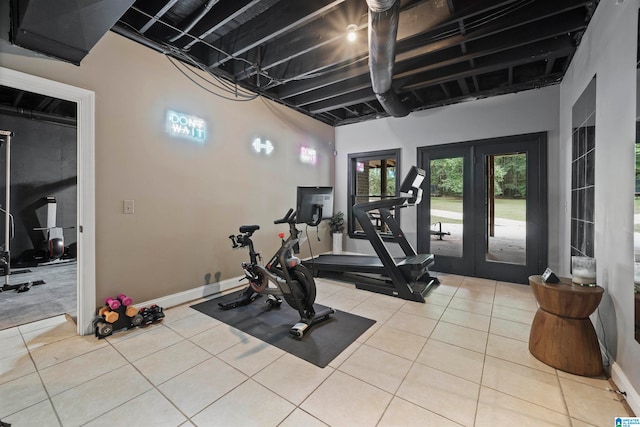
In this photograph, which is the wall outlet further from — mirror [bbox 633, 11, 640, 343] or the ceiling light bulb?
mirror [bbox 633, 11, 640, 343]

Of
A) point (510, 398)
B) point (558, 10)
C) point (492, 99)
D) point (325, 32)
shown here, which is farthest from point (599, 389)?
point (492, 99)

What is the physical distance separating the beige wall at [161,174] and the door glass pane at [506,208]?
381 cm

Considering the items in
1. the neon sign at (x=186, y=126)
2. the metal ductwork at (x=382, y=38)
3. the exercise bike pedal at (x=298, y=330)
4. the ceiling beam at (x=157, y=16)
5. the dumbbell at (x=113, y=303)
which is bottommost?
the exercise bike pedal at (x=298, y=330)

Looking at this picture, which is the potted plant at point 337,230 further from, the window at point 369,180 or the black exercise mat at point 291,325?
the black exercise mat at point 291,325

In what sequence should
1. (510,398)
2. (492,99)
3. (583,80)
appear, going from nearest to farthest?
(510,398)
(583,80)
(492,99)

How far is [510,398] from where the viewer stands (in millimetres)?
1771

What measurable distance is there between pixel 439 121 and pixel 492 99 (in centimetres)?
86

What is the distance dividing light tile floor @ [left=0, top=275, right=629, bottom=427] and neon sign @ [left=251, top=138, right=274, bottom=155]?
2723 millimetres

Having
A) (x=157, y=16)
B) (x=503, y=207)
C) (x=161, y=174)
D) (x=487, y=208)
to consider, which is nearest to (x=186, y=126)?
(x=161, y=174)

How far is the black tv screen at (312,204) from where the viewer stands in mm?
3100

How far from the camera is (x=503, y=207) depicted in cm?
451

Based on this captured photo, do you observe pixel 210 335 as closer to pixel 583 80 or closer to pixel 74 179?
pixel 583 80

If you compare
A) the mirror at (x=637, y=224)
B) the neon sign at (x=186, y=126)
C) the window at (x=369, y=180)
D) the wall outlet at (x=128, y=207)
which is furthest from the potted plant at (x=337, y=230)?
the mirror at (x=637, y=224)

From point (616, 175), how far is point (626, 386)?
1448 millimetres
